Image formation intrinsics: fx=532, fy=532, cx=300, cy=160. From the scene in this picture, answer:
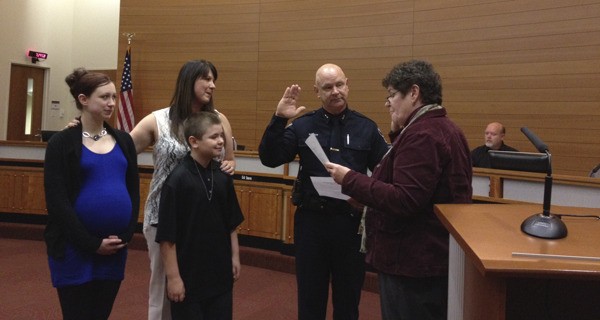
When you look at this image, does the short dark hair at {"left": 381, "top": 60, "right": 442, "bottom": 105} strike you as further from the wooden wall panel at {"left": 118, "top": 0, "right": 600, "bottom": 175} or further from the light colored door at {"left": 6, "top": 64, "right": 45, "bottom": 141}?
the light colored door at {"left": 6, "top": 64, "right": 45, "bottom": 141}

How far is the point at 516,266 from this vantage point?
0.93 metres

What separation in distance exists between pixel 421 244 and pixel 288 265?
327 centimetres

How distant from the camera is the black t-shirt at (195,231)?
2.03 metres

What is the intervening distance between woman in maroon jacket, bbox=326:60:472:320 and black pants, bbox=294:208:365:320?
0.56 m

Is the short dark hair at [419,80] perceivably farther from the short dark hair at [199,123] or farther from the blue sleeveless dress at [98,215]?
the blue sleeveless dress at [98,215]

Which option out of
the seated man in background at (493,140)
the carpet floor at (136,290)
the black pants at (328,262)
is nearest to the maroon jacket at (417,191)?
the black pants at (328,262)

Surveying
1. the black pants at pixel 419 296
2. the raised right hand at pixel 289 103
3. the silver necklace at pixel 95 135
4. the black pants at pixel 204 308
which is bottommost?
the black pants at pixel 204 308

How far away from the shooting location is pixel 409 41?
6234mm

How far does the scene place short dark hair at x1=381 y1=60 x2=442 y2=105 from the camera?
1.80m

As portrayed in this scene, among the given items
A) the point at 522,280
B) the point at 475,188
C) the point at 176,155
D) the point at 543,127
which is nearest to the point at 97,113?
the point at 176,155

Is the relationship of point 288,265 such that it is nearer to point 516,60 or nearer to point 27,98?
point 516,60

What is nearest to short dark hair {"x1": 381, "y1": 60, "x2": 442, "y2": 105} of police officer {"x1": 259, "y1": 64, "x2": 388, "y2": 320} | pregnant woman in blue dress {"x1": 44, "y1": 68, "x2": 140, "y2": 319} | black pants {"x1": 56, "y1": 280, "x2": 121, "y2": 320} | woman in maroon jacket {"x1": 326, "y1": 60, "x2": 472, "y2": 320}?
woman in maroon jacket {"x1": 326, "y1": 60, "x2": 472, "y2": 320}

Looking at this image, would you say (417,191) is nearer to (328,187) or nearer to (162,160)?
(328,187)

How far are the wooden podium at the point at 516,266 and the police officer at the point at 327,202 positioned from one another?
2.69 feet
